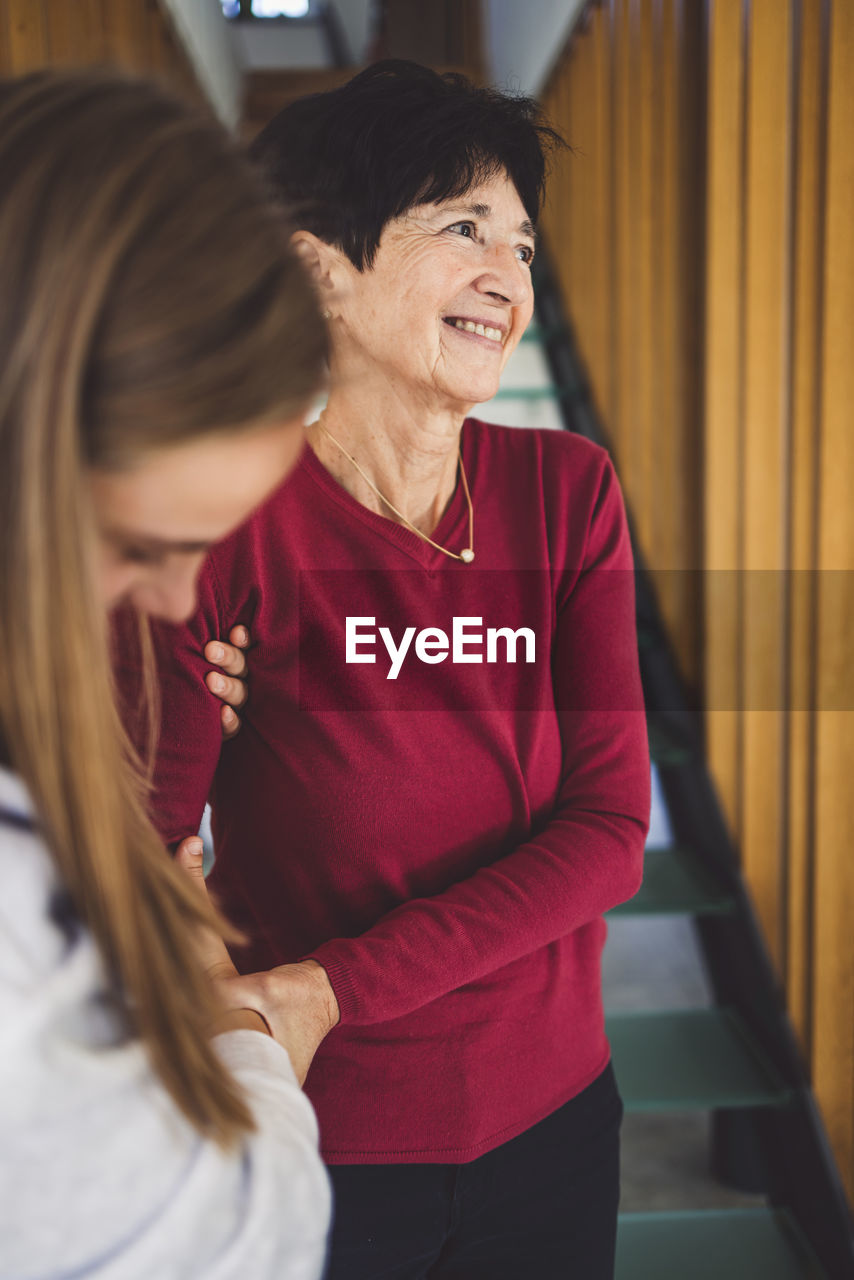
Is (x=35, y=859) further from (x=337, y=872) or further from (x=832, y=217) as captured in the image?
(x=832, y=217)

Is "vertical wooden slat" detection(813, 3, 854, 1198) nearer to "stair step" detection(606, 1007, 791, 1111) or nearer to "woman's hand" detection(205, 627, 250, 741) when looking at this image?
"stair step" detection(606, 1007, 791, 1111)

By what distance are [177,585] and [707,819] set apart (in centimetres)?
183

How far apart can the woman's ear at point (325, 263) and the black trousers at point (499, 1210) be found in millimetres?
706

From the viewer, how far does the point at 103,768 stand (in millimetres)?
474

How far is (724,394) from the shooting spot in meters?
2.10

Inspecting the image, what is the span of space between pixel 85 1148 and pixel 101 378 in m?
0.32

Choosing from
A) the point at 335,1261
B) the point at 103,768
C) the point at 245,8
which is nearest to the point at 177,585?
the point at 103,768

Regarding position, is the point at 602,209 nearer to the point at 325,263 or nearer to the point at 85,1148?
the point at 325,263

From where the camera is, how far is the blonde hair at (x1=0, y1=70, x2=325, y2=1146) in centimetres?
43

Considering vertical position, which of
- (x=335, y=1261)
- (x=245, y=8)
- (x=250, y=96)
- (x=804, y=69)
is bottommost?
(x=335, y=1261)

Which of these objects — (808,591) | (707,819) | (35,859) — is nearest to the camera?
(35,859)

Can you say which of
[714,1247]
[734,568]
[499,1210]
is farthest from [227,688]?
[734,568]

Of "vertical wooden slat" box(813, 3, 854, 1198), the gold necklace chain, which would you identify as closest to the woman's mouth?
the gold necklace chain

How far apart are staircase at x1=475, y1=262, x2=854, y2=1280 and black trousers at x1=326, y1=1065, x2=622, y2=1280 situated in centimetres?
80
